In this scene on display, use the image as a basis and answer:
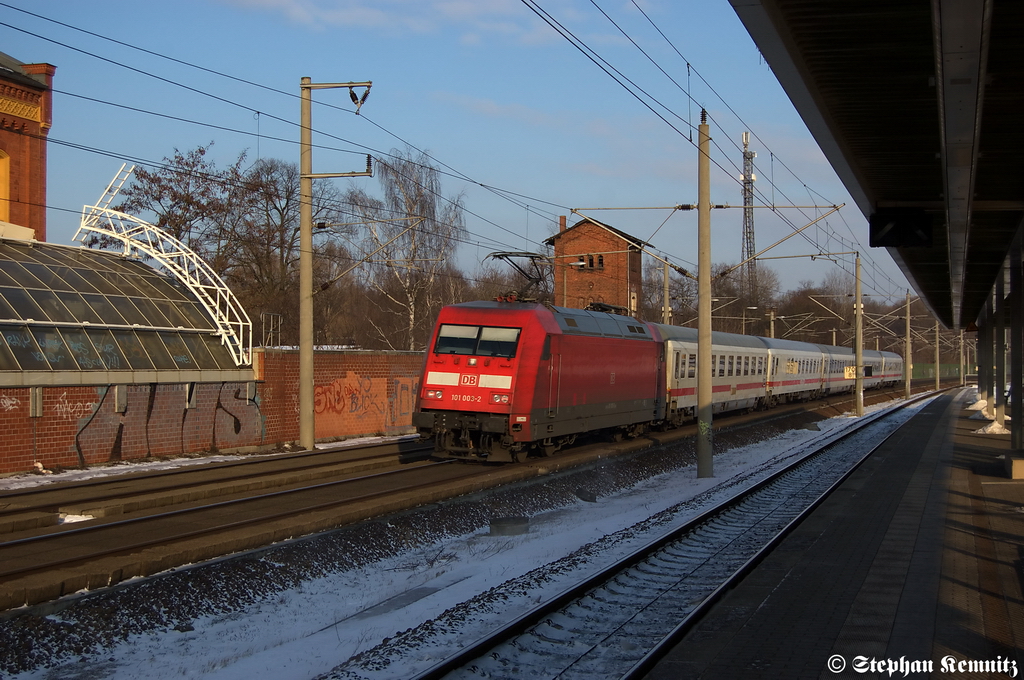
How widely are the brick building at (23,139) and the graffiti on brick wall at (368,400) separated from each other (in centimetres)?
1654

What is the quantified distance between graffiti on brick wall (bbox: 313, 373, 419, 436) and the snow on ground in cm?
1203

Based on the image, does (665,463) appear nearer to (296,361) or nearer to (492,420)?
(492,420)

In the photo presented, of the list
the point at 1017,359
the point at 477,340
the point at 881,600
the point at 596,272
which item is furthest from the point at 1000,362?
the point at 596,272

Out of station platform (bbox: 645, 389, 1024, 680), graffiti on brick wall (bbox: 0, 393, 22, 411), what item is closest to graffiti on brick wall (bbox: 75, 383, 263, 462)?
graffiti on brick wall (bbox: 0, 393, 22, 411)

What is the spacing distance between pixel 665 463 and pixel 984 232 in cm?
820

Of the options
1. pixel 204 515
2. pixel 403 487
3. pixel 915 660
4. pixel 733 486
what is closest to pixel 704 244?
pixel 733 486

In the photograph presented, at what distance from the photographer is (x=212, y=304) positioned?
25.2m

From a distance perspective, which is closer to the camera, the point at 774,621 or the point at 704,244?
the point at 774,621

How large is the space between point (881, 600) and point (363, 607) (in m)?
5.00

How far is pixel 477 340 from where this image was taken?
17.1 meters

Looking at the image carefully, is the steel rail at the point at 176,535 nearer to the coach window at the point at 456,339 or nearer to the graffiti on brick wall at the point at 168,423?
the coach window at the point at 456,339

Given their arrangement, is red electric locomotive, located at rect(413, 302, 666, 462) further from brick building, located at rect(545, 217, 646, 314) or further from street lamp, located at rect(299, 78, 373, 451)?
brick building, located at rect(545, 217, 646, 314)

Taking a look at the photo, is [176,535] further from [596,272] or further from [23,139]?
[596,272]

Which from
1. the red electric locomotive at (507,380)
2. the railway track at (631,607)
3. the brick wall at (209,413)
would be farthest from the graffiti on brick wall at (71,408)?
the railway track at (631,607)
